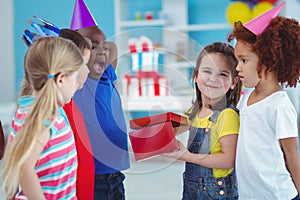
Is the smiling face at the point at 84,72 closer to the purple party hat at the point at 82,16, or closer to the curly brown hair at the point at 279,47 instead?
the purple party hat at the point at 82,16

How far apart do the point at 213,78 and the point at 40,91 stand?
0.46m

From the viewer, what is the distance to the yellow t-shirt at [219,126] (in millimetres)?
1198

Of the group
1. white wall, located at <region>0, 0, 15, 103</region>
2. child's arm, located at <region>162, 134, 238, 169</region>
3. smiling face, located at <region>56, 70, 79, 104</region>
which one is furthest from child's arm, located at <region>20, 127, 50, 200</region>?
white wall, located at <region>0, 0, 15, 103</region>

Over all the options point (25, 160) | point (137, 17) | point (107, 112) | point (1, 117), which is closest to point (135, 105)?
point (107, 112)

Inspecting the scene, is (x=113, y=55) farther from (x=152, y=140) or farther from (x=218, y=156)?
(x=218, y=156)

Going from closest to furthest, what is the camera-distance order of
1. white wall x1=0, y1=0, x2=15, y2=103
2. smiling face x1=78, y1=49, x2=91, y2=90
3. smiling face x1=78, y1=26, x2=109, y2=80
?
smiling face x1=78, y1=49, x2=91, y2=90 → smiling face x1=78, y1=26, x2=109, y2=80 → white wall x1=0, y1=0, x2=15, y2=103

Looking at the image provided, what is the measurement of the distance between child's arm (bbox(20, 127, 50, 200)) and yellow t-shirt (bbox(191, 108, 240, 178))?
1.49ft

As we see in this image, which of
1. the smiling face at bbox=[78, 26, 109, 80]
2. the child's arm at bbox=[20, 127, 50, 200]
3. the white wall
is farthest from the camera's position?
the white wall

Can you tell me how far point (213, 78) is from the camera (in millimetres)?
1169

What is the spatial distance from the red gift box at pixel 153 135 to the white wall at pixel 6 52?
3.21 meters

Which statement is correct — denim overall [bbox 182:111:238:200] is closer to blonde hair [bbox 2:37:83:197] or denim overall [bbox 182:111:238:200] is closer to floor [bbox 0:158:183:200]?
floor [bbox 0:158:183:200]

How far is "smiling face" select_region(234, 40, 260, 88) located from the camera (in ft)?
3.92

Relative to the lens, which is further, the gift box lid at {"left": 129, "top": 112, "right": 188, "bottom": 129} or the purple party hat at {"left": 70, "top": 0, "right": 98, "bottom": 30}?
the purple party hat at {"left": 70, "top": 0, "right": 98, "bottom": 30}

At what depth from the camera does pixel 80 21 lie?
124cm
